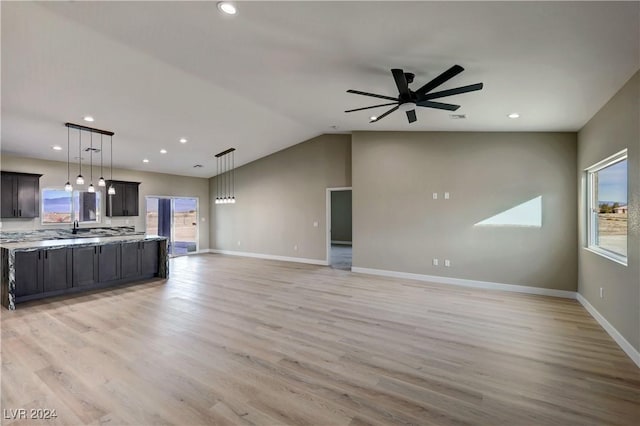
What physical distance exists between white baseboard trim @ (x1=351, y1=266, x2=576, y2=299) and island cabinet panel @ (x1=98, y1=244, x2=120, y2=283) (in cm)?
479

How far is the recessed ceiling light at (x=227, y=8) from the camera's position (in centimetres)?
241

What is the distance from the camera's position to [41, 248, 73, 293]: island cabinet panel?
4742 millimetres

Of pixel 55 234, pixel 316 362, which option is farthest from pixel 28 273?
pixel 316 362

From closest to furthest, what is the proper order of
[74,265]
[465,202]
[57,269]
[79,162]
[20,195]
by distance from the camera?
[57,269]
[74,265]
[465,202]
[20,195]
[79,162]

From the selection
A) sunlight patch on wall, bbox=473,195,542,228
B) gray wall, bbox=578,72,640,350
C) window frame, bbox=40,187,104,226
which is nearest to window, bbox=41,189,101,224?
window frame, bbox=40,187,104,226

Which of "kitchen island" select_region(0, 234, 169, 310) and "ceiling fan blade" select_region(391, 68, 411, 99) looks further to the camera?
"kitchen island" select_region(0, 234, 169, 310)

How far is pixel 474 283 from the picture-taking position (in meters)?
5.62

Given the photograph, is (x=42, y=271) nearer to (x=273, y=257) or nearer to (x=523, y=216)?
(x=273, y=257)

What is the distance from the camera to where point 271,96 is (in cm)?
468

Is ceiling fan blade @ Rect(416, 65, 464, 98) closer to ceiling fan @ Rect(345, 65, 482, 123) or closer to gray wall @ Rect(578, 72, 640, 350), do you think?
ceiling fan @ Rect(345, 65, 482, 123)

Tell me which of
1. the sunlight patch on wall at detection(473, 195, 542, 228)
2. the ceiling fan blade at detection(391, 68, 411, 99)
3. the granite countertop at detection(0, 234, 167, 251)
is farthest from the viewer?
the sunlight patch on wall at detection(473, 195, 542, 228)

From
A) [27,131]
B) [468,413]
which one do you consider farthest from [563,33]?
[27,131]

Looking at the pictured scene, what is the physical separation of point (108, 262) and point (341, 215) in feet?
28.0

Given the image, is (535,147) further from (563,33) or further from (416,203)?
(563,33)
